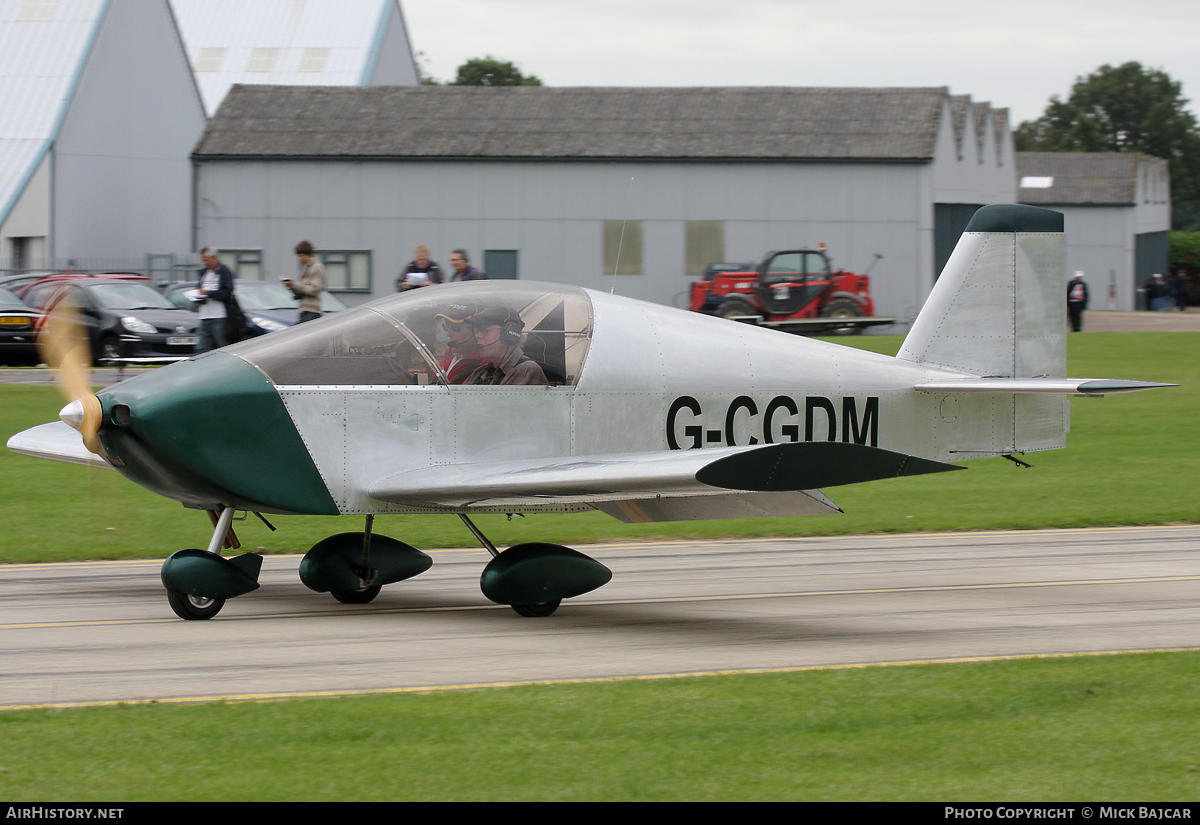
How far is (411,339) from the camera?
28.9ft

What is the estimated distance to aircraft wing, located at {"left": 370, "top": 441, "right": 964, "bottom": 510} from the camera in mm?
7250

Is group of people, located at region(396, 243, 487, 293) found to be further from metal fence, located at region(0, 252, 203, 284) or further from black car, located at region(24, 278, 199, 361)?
metal fence, located at region(0, 252, 203, 284)

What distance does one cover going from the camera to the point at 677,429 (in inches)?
365

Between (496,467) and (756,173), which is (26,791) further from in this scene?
(756,173)

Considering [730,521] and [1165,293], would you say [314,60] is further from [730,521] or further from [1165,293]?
[730,521]

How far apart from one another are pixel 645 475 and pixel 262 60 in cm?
5019

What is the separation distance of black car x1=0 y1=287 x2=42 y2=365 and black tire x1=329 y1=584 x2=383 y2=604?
1915 centimetres

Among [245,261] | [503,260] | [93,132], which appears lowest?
[245,261]

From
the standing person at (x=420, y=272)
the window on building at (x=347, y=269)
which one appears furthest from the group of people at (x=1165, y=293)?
the standing person at (x=420, y=272)

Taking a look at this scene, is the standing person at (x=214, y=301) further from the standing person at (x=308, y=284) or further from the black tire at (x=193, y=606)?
the black tire at (x=193, y=606)

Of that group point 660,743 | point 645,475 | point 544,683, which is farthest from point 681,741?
point 645,475

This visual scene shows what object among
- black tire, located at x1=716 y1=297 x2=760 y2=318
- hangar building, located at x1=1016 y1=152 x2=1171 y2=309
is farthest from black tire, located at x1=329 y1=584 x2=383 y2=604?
hangar building, located at x1=1016 y1=152 x2=1171 y2=309

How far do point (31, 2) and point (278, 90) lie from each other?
26.3 feet
